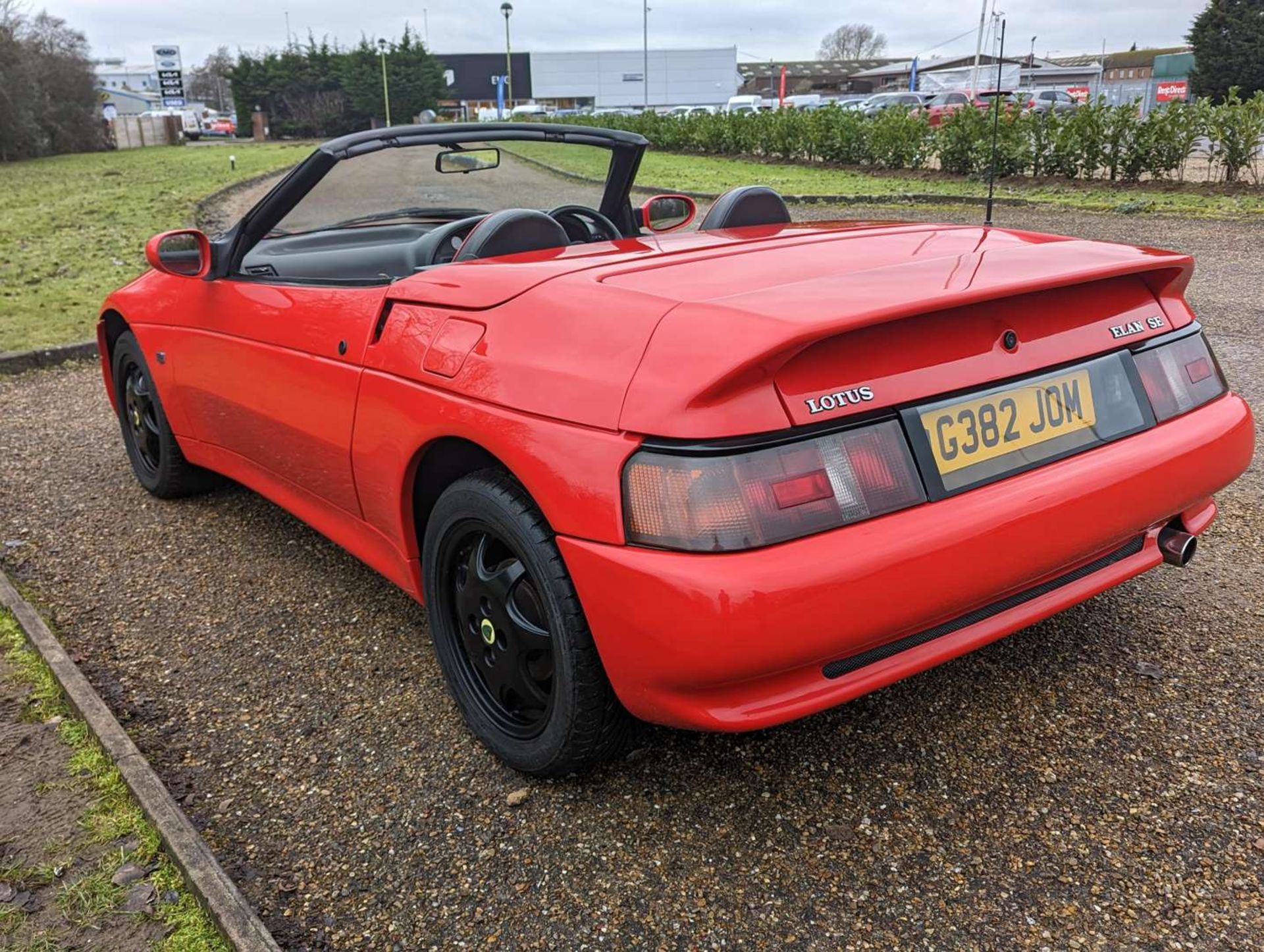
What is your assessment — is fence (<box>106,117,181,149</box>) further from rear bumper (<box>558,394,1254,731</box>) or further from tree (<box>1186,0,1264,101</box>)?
rear bumper (<box>558,394,1254,731</box>)

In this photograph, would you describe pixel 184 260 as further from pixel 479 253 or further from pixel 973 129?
pixel 973 129

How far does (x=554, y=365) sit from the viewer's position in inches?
78.4

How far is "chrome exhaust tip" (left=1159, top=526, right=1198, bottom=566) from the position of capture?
2.39 m

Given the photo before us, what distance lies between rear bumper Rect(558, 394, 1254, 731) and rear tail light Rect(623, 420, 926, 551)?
1.2 inches

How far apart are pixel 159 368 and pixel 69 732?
175 cm

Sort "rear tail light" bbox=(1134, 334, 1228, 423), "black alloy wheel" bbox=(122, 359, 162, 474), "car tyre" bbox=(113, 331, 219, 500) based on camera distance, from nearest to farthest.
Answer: "rear tail light" bbox=(1134, 334, 1228, 423) → "car tyre" bbox=(113, 331, 219, 500) → "black alloy wheel" bbox=(122, 359, 162, 474)

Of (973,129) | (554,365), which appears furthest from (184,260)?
(973,129)

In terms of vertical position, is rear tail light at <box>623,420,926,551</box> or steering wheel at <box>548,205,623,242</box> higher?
steering wheel at <box>548,205,623,242</box>

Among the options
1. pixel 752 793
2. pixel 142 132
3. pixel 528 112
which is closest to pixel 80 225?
pixel 752 793

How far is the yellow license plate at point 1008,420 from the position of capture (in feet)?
6.35

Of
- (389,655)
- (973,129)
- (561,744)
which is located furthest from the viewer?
(973,129)

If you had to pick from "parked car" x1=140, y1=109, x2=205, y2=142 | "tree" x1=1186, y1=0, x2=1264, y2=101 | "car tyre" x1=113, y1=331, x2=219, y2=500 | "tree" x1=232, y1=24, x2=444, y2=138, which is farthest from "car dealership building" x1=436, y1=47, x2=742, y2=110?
"car tyre" x1=113, y1=331, x2=219, y2=500

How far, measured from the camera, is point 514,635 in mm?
2199

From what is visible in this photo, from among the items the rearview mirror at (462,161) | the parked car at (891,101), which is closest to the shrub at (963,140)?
the rearview mirror at (462,161)
